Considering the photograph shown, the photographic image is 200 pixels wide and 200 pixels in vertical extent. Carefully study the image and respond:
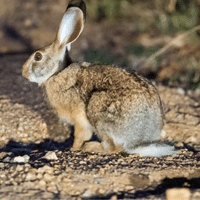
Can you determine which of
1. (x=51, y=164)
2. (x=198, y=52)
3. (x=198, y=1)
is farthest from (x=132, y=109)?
(x=198, y=1)

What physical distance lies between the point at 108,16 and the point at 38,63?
499 centimetres

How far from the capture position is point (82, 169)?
2.82 meters

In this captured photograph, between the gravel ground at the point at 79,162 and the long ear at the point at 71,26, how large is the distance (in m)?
1.51

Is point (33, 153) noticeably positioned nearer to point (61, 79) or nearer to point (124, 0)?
point (61, 79)

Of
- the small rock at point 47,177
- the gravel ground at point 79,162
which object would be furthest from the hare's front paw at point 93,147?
the small rock at point 47,177

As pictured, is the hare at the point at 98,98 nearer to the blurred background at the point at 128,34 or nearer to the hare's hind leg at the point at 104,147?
the hare's hind leg at the point at 104,147

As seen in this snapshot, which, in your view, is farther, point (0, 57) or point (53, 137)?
point (0, 57)

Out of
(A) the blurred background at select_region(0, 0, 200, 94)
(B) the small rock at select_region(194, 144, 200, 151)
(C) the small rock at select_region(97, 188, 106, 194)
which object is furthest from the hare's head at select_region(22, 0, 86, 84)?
(B) the small rock at select_region(194, 144, 200, 151)

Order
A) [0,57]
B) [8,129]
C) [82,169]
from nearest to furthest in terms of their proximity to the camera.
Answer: [82,169], [8,129], [0,57]

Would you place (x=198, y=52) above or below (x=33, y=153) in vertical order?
above

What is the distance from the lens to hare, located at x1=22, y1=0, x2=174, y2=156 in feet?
10.8

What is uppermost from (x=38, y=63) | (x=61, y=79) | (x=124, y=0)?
(x=124, y=0)

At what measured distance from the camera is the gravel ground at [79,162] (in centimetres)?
235

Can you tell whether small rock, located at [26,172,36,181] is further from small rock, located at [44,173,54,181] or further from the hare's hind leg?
the hare's hind leg
